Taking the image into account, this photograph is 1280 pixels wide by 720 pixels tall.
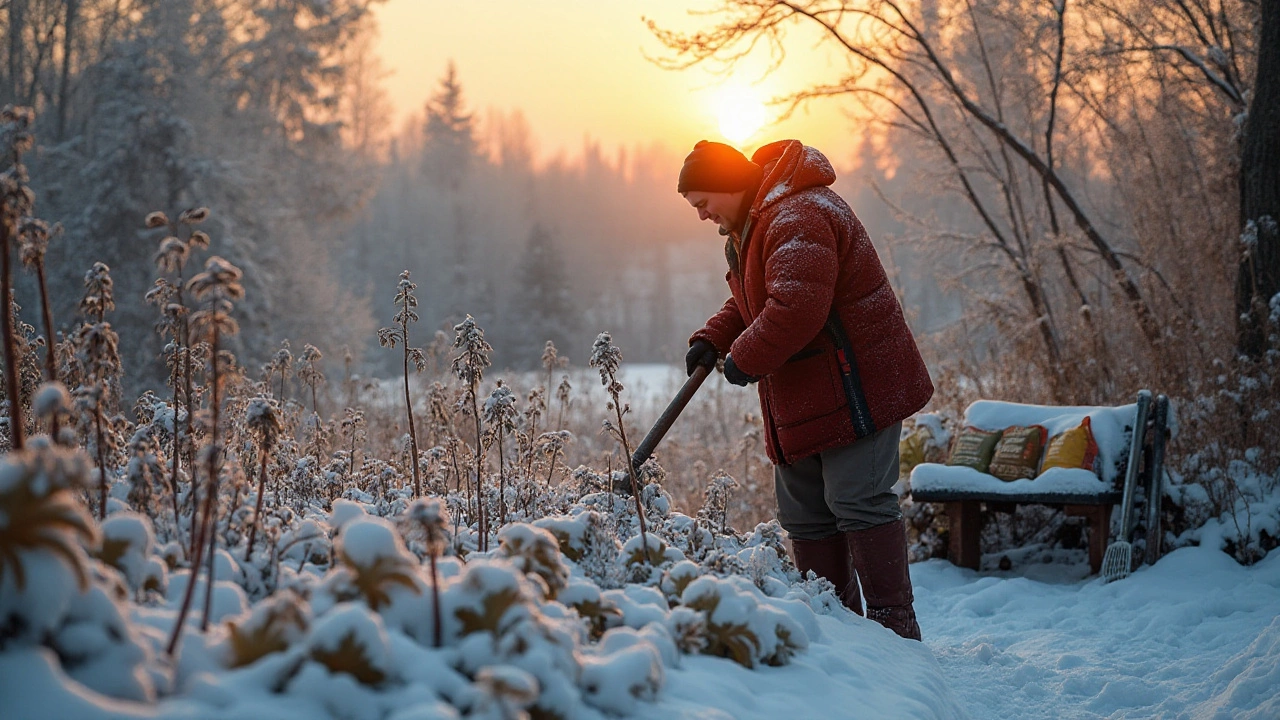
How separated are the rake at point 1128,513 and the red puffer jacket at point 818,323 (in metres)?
2.50

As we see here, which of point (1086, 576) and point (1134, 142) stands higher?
point (1134, 142)

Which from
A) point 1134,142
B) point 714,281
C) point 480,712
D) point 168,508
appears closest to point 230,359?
point 168,508

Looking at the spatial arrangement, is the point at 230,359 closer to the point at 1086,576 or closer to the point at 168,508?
the point at 168,508

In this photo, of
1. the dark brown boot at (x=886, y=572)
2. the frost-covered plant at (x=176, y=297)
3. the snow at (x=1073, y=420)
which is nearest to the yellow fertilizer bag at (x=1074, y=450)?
the snow at (x=1073, y=420)

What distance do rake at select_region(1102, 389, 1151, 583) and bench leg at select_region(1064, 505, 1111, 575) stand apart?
0.11 meters

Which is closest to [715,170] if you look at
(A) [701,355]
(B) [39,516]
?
(A) [701,355]

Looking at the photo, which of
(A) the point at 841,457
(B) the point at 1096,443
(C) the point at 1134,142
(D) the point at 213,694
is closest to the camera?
(D) the point at 213,694

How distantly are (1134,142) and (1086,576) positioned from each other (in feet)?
17.1

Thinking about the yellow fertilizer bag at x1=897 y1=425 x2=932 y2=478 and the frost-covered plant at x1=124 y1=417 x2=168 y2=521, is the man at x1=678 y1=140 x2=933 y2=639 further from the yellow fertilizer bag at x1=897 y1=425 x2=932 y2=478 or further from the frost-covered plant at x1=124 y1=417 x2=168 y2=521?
the yellow fertilizer bag at x1=897 y1=425 x2=932 y2=478

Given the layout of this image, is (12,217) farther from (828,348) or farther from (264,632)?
(828,348)

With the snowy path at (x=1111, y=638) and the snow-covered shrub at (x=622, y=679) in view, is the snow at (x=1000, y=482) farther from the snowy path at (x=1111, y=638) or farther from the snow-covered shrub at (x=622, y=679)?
the snow-covered shrub at (x=622, y=679)

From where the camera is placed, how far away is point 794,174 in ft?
12.1

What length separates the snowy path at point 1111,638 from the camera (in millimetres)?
3432

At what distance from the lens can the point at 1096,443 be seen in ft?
18.6
